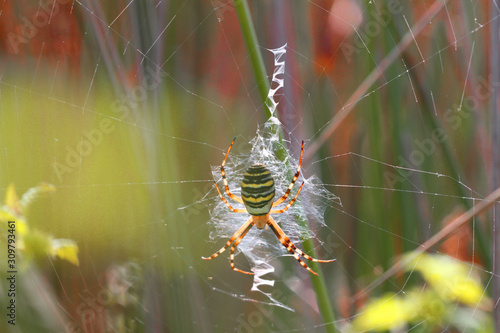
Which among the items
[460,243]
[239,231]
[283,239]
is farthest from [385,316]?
[239,231]

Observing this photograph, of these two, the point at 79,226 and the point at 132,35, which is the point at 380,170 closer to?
the point at 132,35

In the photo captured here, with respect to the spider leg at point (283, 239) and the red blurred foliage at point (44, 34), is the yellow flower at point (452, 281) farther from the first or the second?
the red blurred foliage at point (44, 34)

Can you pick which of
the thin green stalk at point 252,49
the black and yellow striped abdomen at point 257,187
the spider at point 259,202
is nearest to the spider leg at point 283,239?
the spider at point 259,202

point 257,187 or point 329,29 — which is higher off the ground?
point 329,29

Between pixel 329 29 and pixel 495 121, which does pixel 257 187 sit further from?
pixel 495 121

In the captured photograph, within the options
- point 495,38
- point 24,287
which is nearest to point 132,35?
point 24,287

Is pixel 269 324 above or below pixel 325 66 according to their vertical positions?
below

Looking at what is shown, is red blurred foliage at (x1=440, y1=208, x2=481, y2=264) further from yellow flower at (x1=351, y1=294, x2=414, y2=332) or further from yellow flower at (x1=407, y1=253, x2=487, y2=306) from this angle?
yellow flower at (x1=351, y1=294, x2=414, y2=332)
